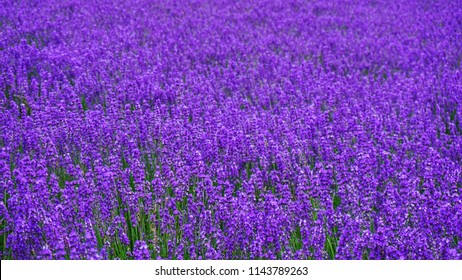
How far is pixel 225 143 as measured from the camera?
4.36 metres

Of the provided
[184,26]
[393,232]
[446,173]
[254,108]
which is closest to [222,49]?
[184,26]

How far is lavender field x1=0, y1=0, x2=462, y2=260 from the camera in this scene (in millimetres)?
3221

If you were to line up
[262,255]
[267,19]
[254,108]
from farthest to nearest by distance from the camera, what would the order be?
[267,19]
[254,108]
[262,255]

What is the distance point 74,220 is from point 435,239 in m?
2.05

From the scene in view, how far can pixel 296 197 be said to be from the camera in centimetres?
382

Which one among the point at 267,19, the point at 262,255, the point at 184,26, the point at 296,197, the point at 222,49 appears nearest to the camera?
the point at 262,255

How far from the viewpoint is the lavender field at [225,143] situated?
322cm

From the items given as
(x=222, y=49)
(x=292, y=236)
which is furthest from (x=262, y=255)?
(x=222, y=49)

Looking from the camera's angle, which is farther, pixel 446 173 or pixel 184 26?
pixel 184 26

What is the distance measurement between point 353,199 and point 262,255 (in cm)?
73

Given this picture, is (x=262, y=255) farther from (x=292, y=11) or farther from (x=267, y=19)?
(x=292, y=11)

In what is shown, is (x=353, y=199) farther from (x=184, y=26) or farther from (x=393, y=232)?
(x=184, y=26)

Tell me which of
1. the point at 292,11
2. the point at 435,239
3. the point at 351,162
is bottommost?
the point at 292,11

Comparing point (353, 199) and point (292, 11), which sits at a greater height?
point (353, 199)
